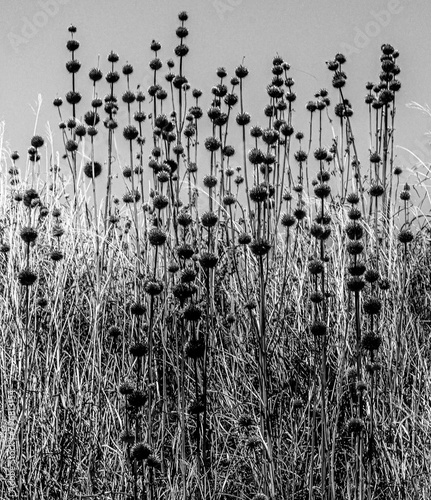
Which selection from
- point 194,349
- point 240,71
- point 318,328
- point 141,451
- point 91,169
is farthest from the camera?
point 91,169

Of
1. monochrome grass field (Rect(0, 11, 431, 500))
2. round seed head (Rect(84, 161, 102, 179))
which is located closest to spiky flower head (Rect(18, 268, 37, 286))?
monochrome grass field (Rect(0, 11, 431, 500))

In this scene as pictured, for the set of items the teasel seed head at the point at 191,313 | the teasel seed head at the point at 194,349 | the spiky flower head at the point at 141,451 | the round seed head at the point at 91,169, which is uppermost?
the round seed head at the point at 91,169

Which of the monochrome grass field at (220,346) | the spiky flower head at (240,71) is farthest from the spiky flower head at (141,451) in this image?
the spiky flower head at (240,71)

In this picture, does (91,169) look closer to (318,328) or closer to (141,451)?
(318,328)

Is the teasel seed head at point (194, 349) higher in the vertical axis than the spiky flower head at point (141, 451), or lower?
higher

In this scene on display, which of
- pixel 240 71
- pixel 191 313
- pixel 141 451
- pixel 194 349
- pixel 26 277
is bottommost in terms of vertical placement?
pixel 141 451

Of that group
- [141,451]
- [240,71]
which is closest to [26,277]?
[141,451]

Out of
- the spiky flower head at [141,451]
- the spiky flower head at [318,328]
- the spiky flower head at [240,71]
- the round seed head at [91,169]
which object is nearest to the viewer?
the spiky flower head at [141,451]

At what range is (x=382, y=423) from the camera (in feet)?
9.44

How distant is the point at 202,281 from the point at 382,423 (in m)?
1.49

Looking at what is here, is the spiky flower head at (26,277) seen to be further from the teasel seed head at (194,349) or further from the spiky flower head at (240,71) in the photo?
the spiky flower head at (240,71)

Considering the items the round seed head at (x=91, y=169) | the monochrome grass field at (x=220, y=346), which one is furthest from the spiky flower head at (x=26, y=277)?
the round seed head at (x=91, y=169)

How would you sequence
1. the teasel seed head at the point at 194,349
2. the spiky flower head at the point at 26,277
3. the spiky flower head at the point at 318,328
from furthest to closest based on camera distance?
1. the spiky flower head at the point at 26,277
2. the spiky flower head at the point at 318,328
3. the teasel seed head at the point at 194,349

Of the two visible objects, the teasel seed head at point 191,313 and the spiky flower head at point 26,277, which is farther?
the spiky flower head at point 26,277
